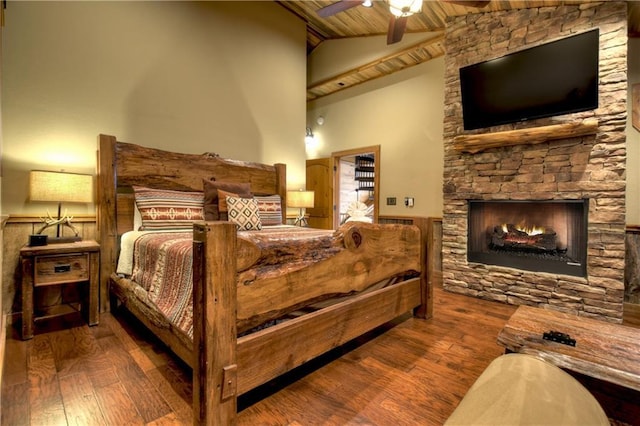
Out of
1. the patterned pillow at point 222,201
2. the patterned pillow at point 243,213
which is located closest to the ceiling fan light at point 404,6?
the patterned pillow at point 243,213

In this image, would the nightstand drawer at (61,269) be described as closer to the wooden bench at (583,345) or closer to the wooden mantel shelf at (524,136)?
the wooden bench at (583,345)

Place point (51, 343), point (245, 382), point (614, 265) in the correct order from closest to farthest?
point (245, 382) < point (51, 343) < point (614, 265)

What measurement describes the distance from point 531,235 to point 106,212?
4.20 metres

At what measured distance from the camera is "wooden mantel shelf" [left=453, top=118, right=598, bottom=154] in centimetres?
265

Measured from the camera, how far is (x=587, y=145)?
2705 mm

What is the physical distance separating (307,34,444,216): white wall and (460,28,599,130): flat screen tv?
856 mm

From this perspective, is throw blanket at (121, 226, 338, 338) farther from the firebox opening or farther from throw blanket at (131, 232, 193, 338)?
the firebox opening

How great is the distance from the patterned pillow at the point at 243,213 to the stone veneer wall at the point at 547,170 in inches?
89.9

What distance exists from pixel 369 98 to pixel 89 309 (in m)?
4.62

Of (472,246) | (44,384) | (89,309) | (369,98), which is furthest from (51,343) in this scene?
(369,98)

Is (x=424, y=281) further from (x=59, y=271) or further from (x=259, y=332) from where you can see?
(x=59, y=271)

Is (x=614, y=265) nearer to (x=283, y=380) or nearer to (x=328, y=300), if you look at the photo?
(x=328, y=300)

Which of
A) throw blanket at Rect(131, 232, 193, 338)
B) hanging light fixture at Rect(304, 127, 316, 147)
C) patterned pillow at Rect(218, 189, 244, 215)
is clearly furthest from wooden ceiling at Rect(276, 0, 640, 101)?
throw blanket at Rect(131, 232, 193, 338)

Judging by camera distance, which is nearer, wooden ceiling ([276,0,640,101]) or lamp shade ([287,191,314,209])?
wooden ceiling ([276,0,640,101])
